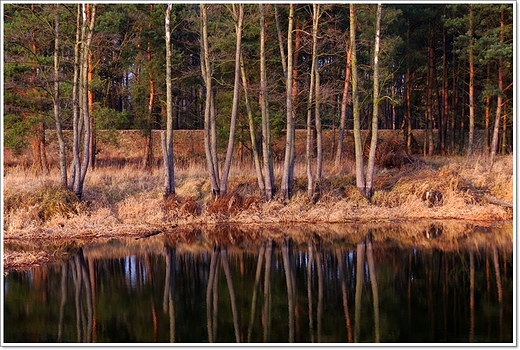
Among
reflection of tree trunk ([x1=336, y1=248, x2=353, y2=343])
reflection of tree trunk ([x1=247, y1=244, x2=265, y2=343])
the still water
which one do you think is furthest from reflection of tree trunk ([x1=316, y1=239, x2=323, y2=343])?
reflection of tree trunk ([x1=247, y1=244, x2=265, y2=343])

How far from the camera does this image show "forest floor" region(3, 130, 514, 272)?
18344mm

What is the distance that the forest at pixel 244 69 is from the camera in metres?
21.3

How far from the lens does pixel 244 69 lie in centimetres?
2278

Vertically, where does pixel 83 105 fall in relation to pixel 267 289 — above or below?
above

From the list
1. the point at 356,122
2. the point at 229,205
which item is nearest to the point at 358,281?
the point at 229,205

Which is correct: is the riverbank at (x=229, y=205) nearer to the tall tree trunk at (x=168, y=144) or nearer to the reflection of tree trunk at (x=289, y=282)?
the tall tree trunk at (x=168, y=144)

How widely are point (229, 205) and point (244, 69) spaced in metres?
5.41

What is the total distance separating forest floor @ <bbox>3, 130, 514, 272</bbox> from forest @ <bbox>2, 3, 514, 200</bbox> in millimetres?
820

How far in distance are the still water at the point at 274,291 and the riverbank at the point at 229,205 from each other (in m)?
2.47

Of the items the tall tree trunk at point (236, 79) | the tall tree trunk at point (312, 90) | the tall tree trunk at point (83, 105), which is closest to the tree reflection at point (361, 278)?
the tall tree trunk at point (312, 90)

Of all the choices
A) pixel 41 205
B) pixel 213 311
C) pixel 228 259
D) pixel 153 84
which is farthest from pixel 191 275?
pixel 153 84

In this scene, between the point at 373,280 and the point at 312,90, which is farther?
the point at 312,90

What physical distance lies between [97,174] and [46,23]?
6.79 m

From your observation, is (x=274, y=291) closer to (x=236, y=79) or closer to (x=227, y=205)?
(x=227, y=205)
